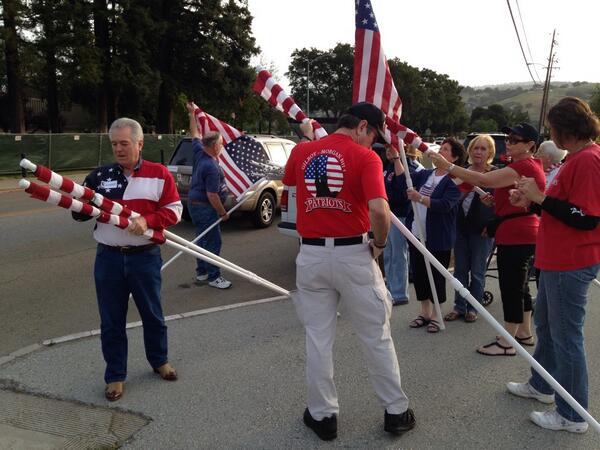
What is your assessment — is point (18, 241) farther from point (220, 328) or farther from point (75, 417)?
point (75, 417)

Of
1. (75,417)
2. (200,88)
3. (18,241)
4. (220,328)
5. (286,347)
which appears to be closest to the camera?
(75,417)

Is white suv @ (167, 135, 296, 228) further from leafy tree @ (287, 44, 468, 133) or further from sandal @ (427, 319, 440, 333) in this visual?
leafy tree @ (287, 44, 468, 133)

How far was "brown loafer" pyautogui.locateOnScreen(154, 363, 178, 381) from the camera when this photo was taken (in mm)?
3912

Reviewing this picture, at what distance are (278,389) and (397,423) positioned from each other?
0.95 meters

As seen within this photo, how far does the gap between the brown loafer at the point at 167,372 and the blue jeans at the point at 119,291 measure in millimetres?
283

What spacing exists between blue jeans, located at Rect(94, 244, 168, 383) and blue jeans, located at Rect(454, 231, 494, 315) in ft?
10.1

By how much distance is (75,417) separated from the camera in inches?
133

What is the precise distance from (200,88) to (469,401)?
36855mm

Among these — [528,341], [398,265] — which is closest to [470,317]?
[528,341]

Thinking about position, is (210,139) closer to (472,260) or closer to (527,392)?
(472,260)

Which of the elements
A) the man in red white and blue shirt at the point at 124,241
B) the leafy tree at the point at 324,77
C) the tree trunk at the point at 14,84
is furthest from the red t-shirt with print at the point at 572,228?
the leafy tree at the point at 324,77

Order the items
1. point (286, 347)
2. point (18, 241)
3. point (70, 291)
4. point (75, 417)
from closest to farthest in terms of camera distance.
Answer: point (75, 417), point (286, 347), point (70, 291), point (18, 241)

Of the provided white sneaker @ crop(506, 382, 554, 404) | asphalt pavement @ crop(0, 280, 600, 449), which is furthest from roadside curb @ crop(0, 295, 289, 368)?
white sneaker @ crop(506, 382, 554, 404)

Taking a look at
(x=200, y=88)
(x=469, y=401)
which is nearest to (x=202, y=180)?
(x=469, y=401)
